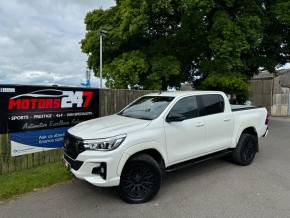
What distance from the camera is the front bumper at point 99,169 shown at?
13.8 ft

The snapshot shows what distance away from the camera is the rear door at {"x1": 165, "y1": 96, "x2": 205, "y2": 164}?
199 inches

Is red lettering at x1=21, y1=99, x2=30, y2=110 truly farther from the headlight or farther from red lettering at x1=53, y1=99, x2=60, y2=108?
the headlight

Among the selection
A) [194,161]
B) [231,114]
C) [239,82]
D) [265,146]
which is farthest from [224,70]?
[194,161]

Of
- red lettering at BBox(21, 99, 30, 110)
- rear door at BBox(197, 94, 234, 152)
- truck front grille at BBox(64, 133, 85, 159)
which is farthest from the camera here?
red lettering at BBox(21, 99, 30, 110)

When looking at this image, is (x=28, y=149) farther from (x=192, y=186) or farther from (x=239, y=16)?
(x=239, y=16)

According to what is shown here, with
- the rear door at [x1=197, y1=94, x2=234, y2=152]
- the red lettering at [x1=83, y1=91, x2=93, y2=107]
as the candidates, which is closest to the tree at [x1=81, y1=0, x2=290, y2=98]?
the red lettering at [x1=83, y1=91, x2=93, y2=107]

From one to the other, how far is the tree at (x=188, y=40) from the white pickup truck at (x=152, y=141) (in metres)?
6.73

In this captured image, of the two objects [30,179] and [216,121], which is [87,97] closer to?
[30,179]

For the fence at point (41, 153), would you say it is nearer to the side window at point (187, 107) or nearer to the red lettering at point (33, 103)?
the red lettering at point (33, 103)

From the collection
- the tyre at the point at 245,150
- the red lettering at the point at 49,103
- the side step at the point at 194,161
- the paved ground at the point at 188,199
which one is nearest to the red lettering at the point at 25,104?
the red lettering at the point at 49,103

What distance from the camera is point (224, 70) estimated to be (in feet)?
42.9

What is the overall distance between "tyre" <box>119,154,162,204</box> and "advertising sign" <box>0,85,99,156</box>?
317 centimetres

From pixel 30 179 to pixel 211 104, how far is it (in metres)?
4.13

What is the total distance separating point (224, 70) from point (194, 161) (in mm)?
8556
